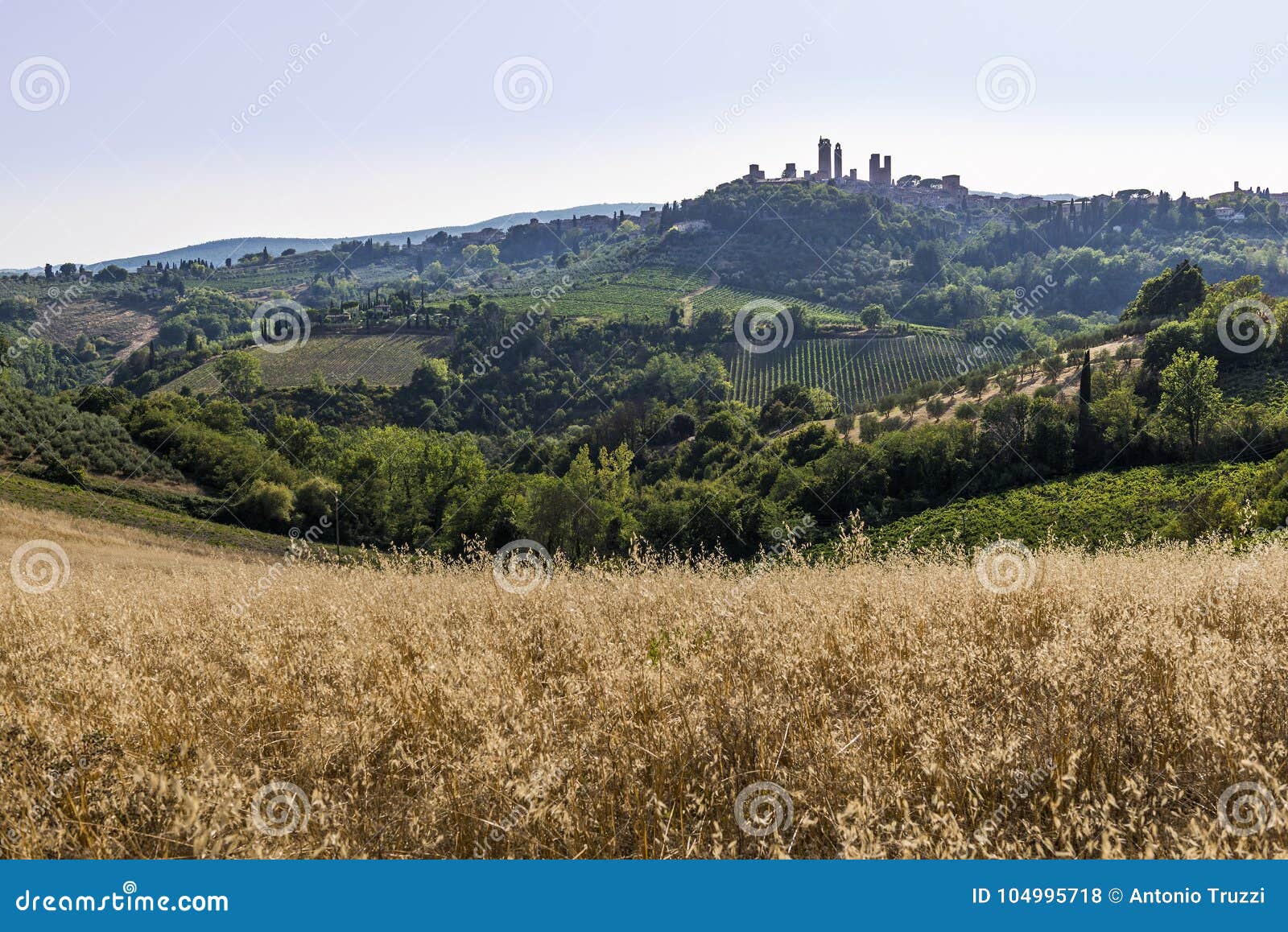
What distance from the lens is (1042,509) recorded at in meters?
43.2

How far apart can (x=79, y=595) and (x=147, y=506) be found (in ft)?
139

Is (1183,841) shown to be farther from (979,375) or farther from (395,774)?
(979,375)

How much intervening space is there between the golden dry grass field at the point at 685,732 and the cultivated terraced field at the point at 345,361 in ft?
375

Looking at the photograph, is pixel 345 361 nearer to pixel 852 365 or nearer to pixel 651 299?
pixel 651 299

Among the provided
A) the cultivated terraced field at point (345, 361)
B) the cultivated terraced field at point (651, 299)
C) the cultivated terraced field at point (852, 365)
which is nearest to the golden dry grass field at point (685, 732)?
the cultivated terraced field at point (852, 365)

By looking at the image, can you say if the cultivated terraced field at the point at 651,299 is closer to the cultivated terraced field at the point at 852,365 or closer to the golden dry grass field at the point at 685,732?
the cultivated terraced field at the point at 852,365

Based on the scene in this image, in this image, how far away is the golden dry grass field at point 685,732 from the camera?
7.68 ft

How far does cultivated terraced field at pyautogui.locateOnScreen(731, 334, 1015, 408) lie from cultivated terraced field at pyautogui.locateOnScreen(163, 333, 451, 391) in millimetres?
50193

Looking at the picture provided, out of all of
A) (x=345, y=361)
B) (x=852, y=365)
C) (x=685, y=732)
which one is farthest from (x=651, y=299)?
(x=685, y=732)

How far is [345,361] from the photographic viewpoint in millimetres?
123875

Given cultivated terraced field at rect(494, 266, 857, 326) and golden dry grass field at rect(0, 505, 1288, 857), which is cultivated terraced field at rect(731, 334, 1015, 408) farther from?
golden dry grass field at rect(0, 505, 1288, 857)

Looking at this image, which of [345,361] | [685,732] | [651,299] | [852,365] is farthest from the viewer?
[651,299]

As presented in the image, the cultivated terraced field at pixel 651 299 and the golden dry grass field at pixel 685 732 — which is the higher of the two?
the cultivated terraced field at pixel 651 299

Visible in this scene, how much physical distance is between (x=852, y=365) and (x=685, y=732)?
124 meters
